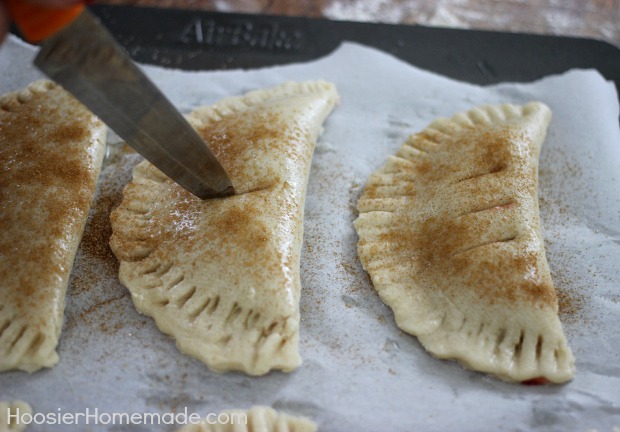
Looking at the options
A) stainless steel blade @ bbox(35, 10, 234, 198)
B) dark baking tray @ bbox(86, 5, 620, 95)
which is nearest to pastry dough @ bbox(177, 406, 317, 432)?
stainless steel blade @ bbox(35, 10, 234, 198)

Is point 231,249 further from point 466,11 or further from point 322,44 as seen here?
point 466,11

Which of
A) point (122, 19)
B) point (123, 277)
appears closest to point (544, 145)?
point (123, 277)

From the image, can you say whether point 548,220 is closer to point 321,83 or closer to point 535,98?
point 535,98

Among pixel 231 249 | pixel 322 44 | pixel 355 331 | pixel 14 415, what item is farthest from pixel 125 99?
pixel 322 44

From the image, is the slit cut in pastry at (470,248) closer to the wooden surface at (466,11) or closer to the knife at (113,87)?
the knife at (113,87)

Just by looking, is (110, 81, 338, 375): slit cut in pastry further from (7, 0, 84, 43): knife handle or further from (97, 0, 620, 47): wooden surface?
(97, 0, 620, 47): wooden surface

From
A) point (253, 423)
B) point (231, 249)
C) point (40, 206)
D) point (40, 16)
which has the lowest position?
point (253, 423)

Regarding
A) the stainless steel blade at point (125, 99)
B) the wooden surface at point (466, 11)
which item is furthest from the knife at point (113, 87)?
the wooden surface at point (466, 11)
